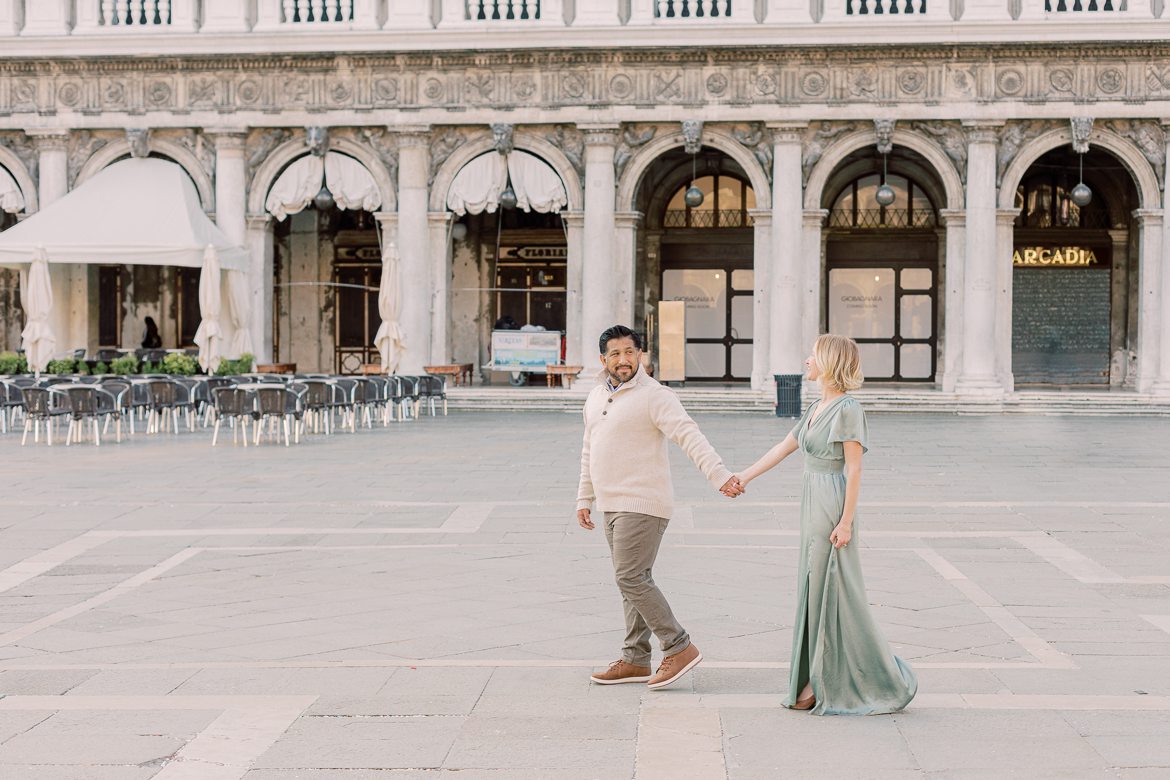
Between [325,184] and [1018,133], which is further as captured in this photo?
[325,184]

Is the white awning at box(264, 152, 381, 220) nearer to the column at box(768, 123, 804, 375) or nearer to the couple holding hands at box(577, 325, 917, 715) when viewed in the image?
the column at box(768, 123, 804, 375)

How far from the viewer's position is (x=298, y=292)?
33094mm

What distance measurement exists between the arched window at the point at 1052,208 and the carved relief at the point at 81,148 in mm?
18947

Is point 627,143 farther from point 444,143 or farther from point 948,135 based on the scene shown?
point 948,135

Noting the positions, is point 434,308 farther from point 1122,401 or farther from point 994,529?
point 994,529

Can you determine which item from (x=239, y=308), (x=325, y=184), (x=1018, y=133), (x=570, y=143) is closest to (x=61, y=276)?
(x=239, y=308)

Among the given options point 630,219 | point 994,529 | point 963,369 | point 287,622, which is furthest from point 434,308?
point 287,622

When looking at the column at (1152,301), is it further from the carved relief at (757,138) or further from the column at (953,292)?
the carved relief at (757,138)

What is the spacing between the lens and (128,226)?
26.4 m

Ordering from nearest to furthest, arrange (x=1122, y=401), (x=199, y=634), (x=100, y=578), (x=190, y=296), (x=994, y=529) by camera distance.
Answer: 1. (x=199, y=634)
2. (x=100, y=578)
3. (x=994, y=529)
4. (x=1122, y=401)
5. (x=190, y=296)

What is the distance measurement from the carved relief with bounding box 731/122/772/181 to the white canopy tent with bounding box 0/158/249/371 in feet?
31.4

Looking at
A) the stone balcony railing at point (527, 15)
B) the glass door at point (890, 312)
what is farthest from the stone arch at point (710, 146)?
the glass door at point (890, 312)

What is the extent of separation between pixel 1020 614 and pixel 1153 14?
72.6ft

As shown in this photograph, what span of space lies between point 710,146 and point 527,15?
14.5 ft
